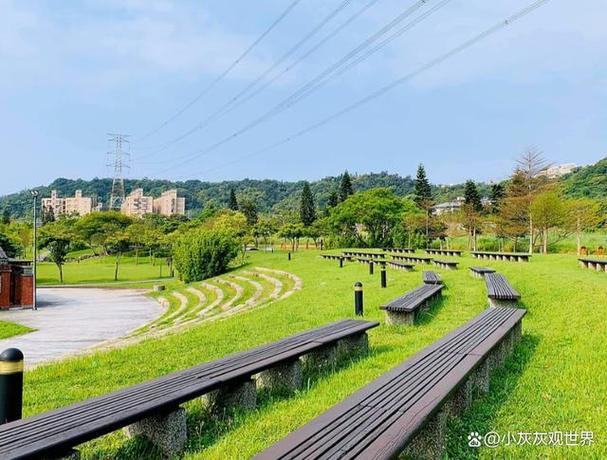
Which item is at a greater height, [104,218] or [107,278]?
[104,218]

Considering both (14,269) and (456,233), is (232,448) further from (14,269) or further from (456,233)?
(456,233)

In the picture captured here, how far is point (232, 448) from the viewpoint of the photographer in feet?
10.5

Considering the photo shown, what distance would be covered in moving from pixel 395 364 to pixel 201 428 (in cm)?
237

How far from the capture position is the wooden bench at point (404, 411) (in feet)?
8.21

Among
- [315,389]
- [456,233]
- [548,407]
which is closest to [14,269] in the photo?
[315,389]

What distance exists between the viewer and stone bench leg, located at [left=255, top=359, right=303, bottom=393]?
181 inches

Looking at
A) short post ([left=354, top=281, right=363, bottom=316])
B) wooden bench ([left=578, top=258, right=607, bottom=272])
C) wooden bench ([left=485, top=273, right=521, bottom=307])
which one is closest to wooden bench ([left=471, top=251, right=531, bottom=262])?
wooden bench ([left=578, top=258, right=607, bottom=272])

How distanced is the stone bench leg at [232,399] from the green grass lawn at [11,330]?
14628 mm

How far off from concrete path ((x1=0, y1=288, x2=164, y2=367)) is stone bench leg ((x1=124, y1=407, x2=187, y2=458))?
7.23m

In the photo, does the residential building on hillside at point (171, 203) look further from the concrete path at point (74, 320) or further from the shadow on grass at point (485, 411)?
the shadow on grass at point (485, 411)

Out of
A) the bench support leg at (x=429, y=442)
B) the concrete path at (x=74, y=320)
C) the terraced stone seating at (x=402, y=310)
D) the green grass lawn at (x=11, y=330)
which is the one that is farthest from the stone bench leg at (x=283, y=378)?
the green grass lawn at (x=11, y=330)

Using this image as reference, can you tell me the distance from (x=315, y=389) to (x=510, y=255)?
17.7m

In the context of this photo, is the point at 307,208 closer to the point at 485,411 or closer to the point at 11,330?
the point at 11,330

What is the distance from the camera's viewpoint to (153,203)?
160m
